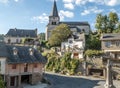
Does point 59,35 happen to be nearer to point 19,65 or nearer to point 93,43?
point 93,43

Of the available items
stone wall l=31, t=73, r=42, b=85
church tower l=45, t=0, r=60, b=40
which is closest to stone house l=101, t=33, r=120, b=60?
stone wall l=31, t=73, r=42, b=85

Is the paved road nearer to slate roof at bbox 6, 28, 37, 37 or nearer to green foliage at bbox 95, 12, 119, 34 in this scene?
green foliage at bbox 95, 12, 119, 34

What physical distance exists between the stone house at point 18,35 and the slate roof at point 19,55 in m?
45.0

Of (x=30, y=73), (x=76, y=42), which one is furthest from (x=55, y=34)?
(x=30, y=73)

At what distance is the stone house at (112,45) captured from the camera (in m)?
65.0

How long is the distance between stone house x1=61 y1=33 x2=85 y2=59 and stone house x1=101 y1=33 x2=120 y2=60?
654 cm

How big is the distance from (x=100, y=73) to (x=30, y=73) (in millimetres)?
18662

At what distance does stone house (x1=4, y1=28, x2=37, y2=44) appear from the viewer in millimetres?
97000

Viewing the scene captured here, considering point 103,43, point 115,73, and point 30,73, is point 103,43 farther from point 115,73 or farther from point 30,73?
point 30,73

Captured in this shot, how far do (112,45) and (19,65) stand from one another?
97.7ft

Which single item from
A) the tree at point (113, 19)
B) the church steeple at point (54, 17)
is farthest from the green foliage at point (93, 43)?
the church steeple at point (54, 17)

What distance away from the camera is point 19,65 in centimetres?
4619

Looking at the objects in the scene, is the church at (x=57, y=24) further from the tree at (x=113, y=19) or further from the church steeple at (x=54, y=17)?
the tree at (x=113, y=19)

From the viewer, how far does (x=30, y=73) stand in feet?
160
